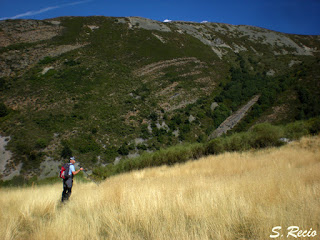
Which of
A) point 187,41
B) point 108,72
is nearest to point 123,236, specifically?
point 108,72

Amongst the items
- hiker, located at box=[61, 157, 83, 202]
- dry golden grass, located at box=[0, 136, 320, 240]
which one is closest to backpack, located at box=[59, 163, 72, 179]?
hiker, located at box=[61, 157, 83, 202]

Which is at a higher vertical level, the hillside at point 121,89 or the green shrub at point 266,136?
the hillside at point 121,89

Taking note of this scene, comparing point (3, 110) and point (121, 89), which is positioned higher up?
point (121, 89)

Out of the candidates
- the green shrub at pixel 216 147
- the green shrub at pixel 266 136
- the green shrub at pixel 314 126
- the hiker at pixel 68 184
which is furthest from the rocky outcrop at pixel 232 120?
the hiker at pixel 68 184

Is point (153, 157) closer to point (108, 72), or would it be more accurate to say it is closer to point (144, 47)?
point (108, 72)

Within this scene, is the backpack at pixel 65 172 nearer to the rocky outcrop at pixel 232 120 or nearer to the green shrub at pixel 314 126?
the green shrub at pixel 314 126

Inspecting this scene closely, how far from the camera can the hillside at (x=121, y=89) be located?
34156 mm

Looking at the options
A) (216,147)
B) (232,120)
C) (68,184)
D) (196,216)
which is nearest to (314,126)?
(216,147)

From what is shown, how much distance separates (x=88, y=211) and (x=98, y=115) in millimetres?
38069

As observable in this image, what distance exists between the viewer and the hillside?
112 ft

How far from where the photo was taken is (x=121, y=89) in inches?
1937

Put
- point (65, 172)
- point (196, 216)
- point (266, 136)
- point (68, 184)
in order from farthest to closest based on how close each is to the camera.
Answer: point (266, 136) → point (65, 172) → point (68, 184) → point (196, 216)

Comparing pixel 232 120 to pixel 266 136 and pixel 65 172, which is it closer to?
pixel 266 136

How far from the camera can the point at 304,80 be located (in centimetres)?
4591
